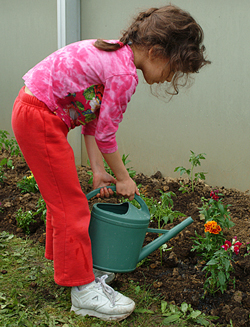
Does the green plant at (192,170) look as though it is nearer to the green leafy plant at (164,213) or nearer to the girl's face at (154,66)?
the green leafy plant at (164,213)

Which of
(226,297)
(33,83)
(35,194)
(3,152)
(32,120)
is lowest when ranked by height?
(3,152)

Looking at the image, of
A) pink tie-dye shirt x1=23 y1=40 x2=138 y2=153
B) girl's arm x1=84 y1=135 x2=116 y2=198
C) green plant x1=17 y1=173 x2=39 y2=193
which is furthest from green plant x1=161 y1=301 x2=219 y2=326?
green plant x1=17 y1=173 x2=39 y2=193

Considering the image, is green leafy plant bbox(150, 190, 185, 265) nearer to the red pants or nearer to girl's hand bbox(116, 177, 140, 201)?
girl's hand bbox(116, 177, 140, 201)

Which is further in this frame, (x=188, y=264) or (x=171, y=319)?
(x=188, y=264)

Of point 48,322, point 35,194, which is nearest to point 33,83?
point 48,322

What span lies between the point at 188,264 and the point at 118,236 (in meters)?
0.63

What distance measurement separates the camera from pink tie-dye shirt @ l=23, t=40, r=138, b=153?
4.66 ft

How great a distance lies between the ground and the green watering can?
0.31 metres

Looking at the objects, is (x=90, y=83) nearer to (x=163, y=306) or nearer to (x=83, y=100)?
(x=83, y=100)

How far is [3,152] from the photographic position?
171 inches

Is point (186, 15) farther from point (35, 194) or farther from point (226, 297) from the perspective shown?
point (35, 194)

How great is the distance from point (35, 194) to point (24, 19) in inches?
→ 98.2

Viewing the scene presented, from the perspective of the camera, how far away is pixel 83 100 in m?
1.51

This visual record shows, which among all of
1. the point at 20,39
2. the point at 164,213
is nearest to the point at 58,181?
the point at 164,213
